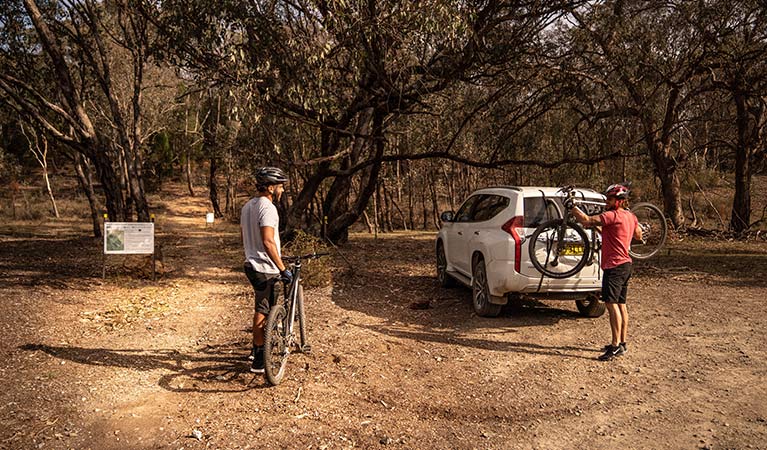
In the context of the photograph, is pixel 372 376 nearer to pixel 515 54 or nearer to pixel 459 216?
pixel 459 216

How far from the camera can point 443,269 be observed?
1052cm

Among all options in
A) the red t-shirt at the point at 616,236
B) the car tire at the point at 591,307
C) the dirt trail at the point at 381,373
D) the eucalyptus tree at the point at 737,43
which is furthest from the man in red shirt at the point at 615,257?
the eucalyptus tree at the point at 737,43

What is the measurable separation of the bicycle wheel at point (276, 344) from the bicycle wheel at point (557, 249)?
327 centimetres

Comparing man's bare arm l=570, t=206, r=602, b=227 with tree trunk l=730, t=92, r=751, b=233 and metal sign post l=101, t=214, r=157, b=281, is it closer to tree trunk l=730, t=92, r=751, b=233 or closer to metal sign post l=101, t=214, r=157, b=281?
metal sign post l=101, t=214, r=157, b=281

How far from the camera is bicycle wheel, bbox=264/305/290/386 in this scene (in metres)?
5.28

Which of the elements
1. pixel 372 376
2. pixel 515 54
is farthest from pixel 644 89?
pixel 372 376

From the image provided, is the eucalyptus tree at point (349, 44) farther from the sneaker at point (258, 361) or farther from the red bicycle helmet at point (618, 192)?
the sneaker at point (258, 361)

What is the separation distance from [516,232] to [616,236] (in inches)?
55.6

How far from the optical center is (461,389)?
5.71 meters

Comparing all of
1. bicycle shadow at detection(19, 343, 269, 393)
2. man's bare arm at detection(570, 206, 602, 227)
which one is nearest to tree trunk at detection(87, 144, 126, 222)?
bicycle shadow at detection(19, 343, 269, 393)

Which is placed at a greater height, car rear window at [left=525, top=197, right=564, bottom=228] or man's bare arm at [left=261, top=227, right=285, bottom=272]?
car rear window at [left=525, top=197, right=564, bottom=228]

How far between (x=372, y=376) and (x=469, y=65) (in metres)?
7.40

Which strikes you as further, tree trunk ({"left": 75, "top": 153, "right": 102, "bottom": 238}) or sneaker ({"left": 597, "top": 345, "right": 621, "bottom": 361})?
tree trunk ({"left": 75, "top": 153, "right": 102, "bottom": 238})

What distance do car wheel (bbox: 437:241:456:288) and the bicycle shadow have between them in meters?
4.50
